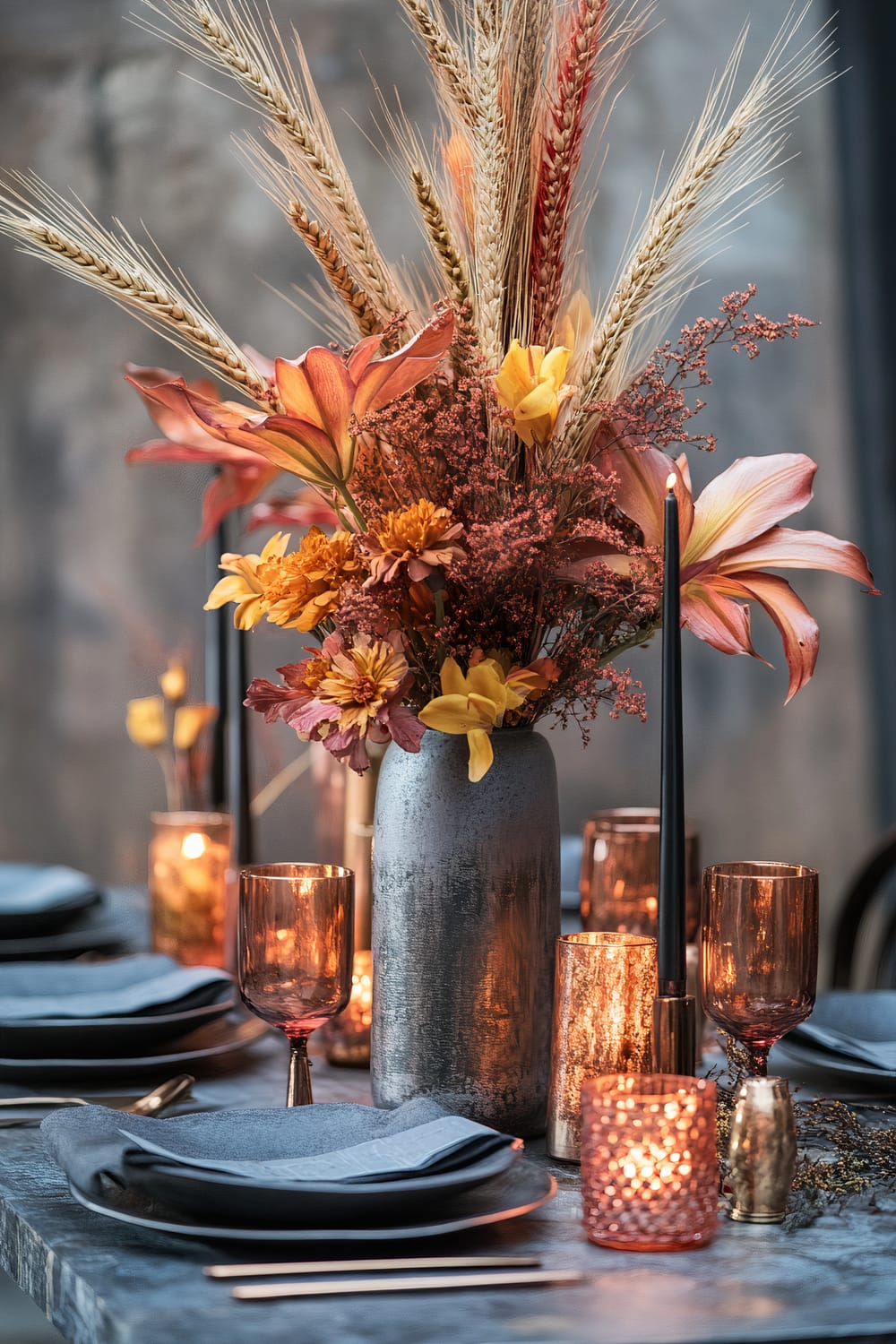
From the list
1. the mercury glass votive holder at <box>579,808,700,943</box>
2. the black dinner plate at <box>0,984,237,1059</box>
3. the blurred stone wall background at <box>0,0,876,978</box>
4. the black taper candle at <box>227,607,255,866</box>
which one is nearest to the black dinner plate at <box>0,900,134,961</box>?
the black taper candle at <box>227,607,255,866</box>

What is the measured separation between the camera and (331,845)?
126 centimetres

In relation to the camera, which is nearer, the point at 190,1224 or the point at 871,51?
the point at 190,1224

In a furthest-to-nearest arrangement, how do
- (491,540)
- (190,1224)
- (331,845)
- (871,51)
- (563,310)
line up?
(871,51)
(331,845)
(563,310)
(491,540)
(190,1224)

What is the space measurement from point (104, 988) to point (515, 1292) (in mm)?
621

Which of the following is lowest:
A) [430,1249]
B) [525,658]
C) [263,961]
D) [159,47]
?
[430,1249]

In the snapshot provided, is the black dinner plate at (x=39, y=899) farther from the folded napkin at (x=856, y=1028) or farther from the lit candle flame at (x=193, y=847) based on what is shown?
the folded napkin at (x=856, y=1028)

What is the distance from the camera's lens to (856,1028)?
3.67ft

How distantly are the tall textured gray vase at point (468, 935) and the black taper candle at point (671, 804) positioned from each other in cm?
14

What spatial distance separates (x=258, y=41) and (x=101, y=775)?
187 cm

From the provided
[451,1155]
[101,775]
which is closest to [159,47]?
[101,775]

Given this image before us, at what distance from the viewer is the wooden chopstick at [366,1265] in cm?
64

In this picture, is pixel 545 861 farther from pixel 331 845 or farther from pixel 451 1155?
pixel 331 845

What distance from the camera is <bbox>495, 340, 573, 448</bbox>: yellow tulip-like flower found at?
82 cm

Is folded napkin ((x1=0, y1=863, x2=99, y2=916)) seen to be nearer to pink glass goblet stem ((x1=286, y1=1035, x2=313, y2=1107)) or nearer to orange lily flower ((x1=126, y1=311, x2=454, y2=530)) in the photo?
pink glass goblet stem ((x1=286, y1=1035, x2=313, y2=1107))
